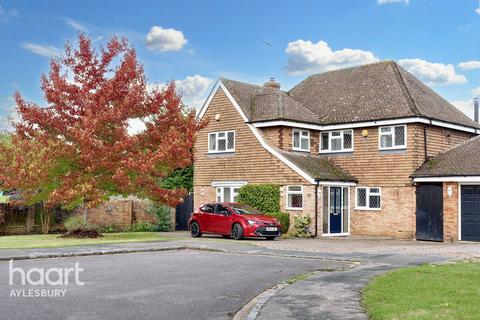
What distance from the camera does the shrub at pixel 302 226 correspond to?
28109 millimetres

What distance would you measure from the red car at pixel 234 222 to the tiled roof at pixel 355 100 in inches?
259

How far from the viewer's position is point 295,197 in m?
29.2

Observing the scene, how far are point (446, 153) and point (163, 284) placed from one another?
20464 mm

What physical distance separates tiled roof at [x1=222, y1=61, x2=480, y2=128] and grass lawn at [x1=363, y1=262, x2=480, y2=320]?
51.8ft

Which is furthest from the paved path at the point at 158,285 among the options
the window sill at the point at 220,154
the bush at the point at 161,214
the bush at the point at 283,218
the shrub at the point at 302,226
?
the bush at the point at 161,214

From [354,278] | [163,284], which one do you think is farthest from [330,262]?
[163,284]

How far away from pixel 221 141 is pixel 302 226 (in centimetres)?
784

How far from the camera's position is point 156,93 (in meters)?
26.1

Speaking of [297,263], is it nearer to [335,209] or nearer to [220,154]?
[335,209]

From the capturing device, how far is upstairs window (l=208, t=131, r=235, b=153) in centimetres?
3312

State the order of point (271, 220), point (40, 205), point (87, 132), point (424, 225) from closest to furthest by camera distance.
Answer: point (87, 132) → point (271, 220) → point (424, 225) → point (40, 205)

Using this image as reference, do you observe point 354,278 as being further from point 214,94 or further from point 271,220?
point 214,94

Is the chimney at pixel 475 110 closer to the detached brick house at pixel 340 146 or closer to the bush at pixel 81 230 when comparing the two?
the detached brick house at pixel 340 146

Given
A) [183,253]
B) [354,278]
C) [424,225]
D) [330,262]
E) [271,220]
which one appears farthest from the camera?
[424,225]
